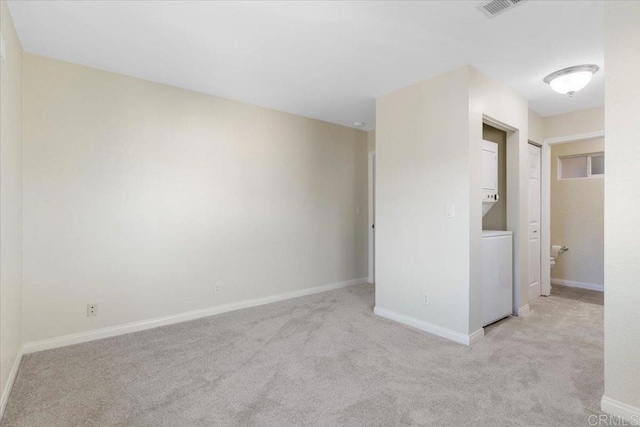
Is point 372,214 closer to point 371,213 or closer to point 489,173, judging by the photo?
point 371,213

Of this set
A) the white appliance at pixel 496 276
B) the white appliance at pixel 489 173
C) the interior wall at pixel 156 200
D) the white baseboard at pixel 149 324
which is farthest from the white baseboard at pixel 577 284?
the white baseboard at pixel 149 324

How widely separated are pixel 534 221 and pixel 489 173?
1.46m

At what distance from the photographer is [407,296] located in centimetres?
334

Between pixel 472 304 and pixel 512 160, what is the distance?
179cm

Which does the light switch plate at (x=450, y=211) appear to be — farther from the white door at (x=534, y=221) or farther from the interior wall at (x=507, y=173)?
the white door at (x=534, y=221)

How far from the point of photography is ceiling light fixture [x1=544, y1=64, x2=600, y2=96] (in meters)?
2.78

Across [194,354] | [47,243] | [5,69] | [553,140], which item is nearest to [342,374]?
[194,354]

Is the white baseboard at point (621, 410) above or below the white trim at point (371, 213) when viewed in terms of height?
below

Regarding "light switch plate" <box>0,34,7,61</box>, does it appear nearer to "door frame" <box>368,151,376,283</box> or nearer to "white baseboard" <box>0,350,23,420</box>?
"white baseboard" <box>0,350,23,420</box>

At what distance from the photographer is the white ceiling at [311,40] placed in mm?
2070

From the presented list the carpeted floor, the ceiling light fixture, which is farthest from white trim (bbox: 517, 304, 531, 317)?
the ceiling light fixture

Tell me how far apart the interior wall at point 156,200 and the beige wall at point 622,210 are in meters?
3.22

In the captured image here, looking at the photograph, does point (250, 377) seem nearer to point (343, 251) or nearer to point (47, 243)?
point (47, 243)

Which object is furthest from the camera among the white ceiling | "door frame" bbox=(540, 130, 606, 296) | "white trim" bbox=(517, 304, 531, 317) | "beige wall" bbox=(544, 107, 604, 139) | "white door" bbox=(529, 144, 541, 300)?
"door frame" bbox=(540, 130, 606, 296)
